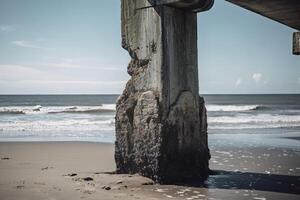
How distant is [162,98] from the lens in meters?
5.47

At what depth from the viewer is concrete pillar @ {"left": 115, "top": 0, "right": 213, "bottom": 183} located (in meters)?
5.50

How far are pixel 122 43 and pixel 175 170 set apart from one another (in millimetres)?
2189

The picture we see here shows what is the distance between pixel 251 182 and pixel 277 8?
8.68ft

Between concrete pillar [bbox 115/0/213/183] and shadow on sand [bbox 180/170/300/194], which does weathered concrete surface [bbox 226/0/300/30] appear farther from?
shadow on sand [bbox 180/170/300/194]

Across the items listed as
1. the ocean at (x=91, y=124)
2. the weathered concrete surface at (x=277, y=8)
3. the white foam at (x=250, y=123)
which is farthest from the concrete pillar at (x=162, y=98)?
the white foam at (x=250, y=123)

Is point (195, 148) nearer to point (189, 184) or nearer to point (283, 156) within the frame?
point (189, 184)

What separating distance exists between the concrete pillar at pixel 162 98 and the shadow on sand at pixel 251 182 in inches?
12.0

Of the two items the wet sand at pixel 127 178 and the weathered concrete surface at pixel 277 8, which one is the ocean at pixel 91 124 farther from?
the weathered concrete surface at pixel 277 8

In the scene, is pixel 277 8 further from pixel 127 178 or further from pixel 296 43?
pixel 127 178

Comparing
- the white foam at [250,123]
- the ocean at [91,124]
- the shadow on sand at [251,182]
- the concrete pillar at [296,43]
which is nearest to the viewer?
the shadow on sand at [251,182]

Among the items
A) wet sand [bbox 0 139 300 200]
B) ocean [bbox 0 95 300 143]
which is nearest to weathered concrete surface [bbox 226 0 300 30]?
wet sand [bbox 0 139 300 200]

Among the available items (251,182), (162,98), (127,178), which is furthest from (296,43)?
(127,178)

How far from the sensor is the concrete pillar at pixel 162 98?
5.50 m

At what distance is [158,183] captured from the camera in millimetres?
5480
